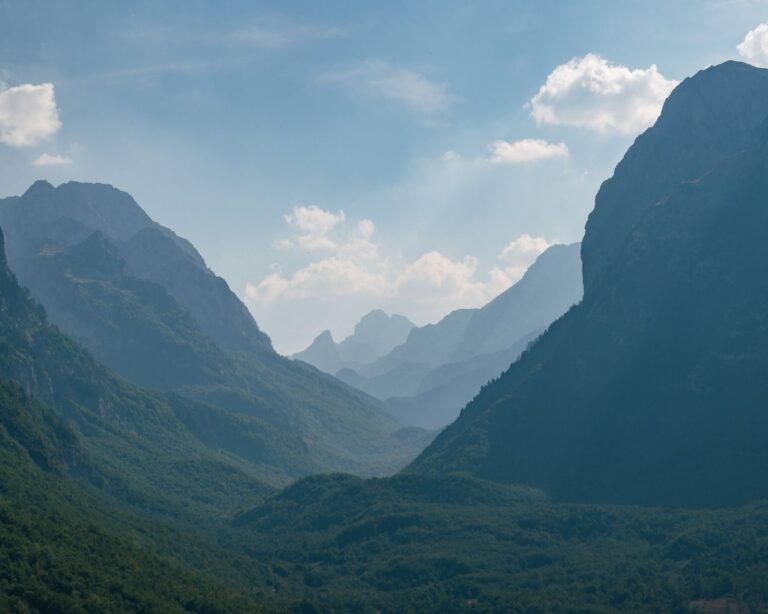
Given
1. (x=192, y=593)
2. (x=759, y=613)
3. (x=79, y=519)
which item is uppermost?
(x=79, y=519)

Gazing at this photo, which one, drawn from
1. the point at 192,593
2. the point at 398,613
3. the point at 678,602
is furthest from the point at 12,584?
the point at 678,602

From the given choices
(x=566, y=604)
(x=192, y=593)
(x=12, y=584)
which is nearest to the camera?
(x=12, y=584)

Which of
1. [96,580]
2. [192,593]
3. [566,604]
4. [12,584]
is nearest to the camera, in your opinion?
[12,584]

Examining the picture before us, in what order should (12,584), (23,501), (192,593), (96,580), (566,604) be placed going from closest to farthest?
1. (12,584)
2. (96,580)
3. (192,593)
4. (566,604)
5. (23,501)

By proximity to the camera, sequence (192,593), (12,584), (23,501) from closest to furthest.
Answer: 1. (12,584)
2. (192,593)
3. (23,501)

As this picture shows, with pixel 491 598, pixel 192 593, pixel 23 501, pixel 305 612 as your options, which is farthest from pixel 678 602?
pixel 23 501

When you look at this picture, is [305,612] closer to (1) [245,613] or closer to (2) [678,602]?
(1) [245,613]

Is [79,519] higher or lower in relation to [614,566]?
higher

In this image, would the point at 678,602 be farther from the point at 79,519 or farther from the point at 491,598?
the point at 79,519

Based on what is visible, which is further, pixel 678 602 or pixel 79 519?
pixel 79 519
